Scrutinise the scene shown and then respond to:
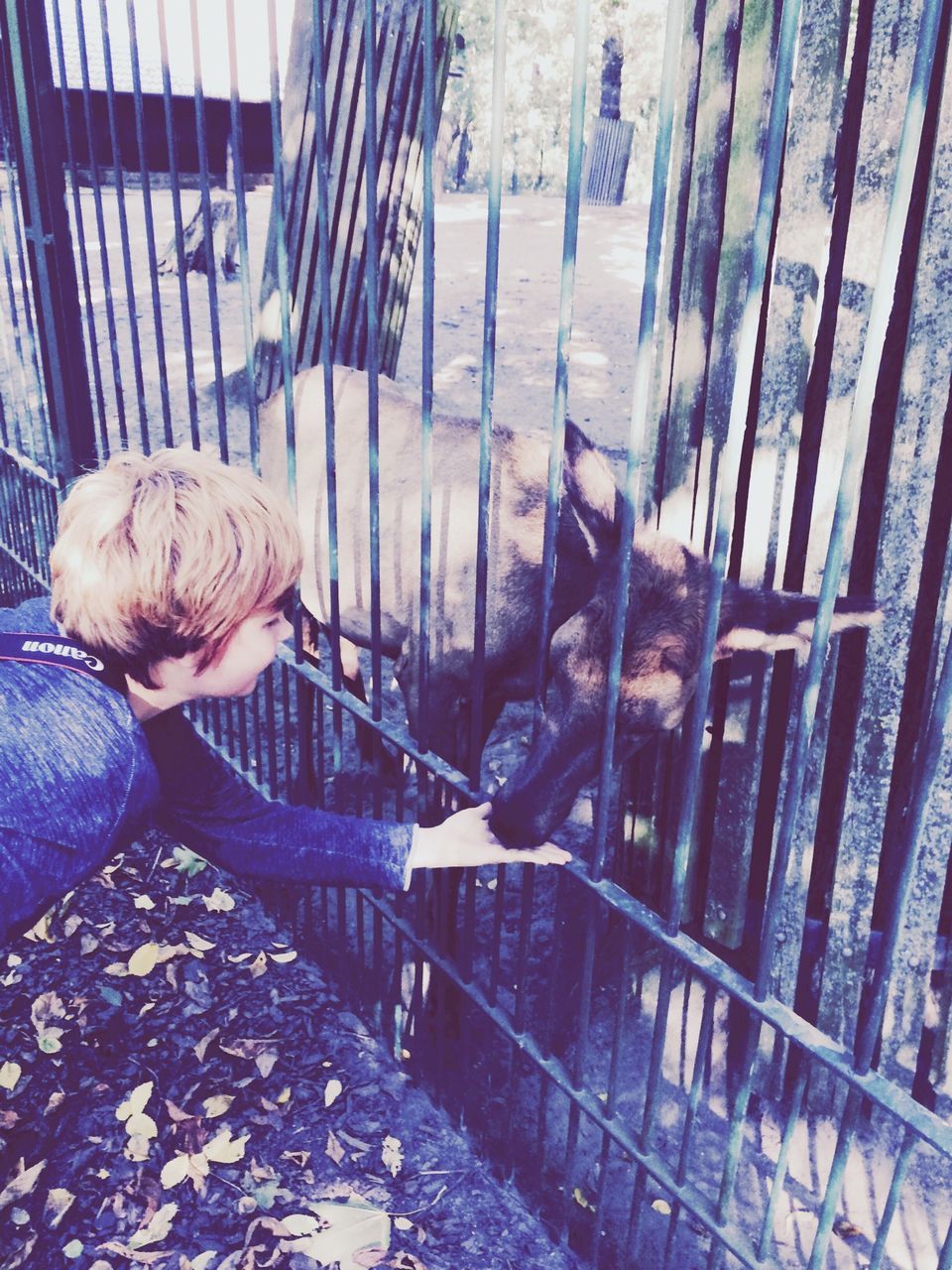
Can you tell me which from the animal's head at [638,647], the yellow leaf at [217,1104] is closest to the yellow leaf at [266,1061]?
the yellow leaf at [217,1104]

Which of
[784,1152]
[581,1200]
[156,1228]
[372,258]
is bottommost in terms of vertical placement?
[581,1200]

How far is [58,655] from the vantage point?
2125 mm

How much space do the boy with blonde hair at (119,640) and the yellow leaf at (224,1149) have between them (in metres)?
1.32

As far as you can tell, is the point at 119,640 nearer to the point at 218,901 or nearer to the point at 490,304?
the point at 490,304

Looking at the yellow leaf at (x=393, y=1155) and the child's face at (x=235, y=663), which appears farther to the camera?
the yellow leaf at (x=393, y=1155)

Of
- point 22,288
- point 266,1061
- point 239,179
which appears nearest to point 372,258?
point 239,179

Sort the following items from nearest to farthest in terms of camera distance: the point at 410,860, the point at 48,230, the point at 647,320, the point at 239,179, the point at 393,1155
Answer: the point at 647,320 → the point at 410,860 → the point at 239,179 → the point at 393,1155 → the point at 48,230

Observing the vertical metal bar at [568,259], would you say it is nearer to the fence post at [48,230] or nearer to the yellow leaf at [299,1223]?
the yellow leaf at [299,1223]

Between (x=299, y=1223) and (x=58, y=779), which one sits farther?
(x=299, y=1223)

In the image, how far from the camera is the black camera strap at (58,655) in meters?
2.11

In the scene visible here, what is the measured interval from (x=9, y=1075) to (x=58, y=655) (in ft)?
6.15

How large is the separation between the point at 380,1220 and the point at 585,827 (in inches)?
88.2

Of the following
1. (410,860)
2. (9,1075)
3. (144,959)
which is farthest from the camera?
(144,959)

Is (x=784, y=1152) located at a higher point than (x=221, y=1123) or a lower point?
higher
